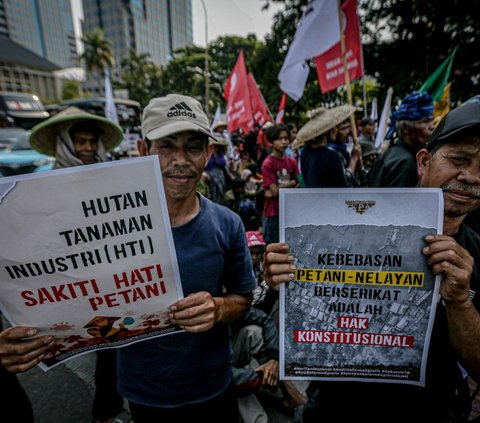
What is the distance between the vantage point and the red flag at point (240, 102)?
20.5ft

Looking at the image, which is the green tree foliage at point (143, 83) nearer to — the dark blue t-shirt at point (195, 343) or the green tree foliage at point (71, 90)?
the green tree foliage at point (71, 90)

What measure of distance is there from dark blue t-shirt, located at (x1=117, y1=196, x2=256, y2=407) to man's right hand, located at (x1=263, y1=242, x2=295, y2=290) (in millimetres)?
349

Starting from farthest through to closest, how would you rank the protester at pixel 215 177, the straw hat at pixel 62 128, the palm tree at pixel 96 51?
1. the palm tree at pixel 96 51
2. the protester at pixel 215 177
3. the straw hat at pixel 62 128

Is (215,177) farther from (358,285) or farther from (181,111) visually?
(358,285)

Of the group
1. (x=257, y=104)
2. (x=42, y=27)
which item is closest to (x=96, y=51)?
(x=257, y=104)

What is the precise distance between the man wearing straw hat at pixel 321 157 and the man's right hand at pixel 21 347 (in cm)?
271

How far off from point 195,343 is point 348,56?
14.8 ft

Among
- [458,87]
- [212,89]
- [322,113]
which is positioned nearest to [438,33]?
[458,87]

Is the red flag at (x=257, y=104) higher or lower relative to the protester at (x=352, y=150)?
higher

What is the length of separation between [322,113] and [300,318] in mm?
3119

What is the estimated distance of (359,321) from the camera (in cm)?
99

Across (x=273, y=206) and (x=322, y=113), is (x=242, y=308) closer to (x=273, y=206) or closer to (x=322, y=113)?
(x=273, y=206)

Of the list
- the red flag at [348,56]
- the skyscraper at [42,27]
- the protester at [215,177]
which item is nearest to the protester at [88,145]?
the protester at [215,177]

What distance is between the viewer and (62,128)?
2326mm
